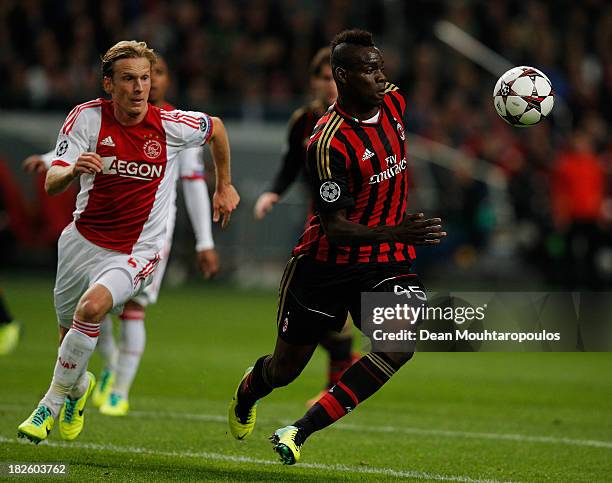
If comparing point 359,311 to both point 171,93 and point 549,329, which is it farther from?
point 171,93

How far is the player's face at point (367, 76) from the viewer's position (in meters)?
6.56

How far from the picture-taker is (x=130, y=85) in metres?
7.02

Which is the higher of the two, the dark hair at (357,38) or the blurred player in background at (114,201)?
the dark hair at (357,38)

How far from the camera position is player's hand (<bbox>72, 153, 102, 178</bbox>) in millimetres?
6445

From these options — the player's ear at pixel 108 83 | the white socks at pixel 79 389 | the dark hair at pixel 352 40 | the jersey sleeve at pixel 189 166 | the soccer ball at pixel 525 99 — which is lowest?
the white socks at pixel 79 389

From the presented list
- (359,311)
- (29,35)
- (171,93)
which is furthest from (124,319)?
(29,35)

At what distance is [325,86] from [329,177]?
9.49 ft

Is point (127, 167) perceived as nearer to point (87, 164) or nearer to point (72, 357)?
point (87, 164)

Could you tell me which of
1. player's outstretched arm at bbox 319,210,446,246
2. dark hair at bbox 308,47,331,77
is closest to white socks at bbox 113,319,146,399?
dark hair at bbox 308,47,331,77

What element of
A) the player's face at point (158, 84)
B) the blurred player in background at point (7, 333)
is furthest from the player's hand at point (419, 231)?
the blurred player in background at point (7, 333)

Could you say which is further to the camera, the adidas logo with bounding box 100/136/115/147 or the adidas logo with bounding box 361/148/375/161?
the adidas logo with bounding box 100/136/115/147

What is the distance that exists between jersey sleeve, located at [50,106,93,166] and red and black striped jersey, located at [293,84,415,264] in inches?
54.7

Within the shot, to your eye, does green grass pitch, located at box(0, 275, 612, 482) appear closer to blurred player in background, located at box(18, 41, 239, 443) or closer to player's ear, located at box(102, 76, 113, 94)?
blurred player in background, located at box(18, 41, 239, 443)

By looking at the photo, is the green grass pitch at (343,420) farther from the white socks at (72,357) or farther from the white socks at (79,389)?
the white socks at (72,357)
